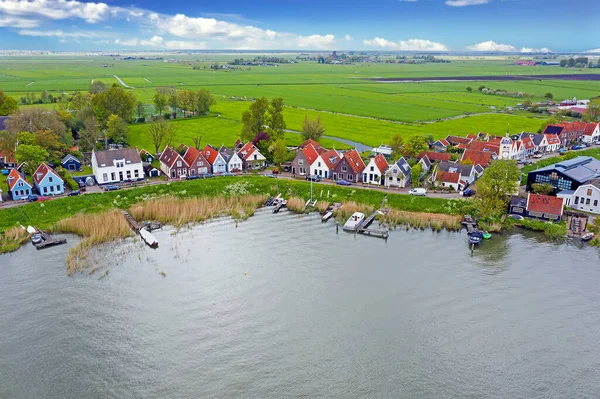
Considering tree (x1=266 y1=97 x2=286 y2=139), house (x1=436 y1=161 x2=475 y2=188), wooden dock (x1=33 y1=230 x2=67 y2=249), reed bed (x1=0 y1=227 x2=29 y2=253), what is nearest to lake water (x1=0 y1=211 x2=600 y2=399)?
wooden dock (x1=33 y1=230 x2=67 y2=249)

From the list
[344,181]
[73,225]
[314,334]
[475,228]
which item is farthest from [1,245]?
[475,228]

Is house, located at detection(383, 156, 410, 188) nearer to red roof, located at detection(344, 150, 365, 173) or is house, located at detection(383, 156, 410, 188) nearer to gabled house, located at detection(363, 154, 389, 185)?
gabled house, located at detection(363, 154, 389, 185)

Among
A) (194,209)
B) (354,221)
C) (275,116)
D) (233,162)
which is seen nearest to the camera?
(354,221)

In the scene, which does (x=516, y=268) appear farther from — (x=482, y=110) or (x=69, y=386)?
(x=482, y=110)

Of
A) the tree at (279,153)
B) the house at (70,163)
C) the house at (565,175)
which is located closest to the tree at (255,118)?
the tree at (279,153)

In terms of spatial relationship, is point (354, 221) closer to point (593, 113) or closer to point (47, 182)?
point (47, 182)

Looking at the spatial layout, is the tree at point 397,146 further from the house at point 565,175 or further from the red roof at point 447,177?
the house at point 565,175

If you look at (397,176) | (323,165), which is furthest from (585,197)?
(323,165)
